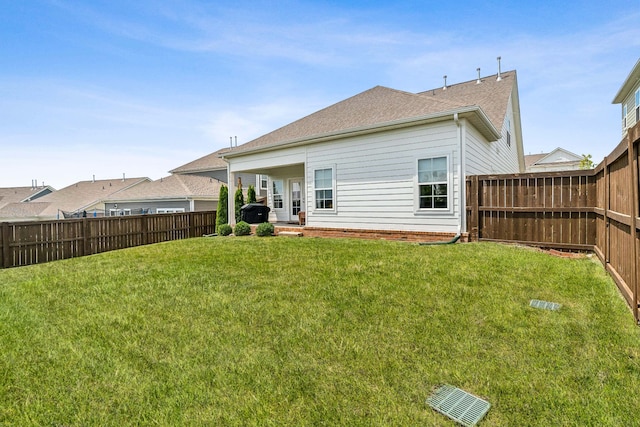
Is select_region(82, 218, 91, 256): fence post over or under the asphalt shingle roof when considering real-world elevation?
under

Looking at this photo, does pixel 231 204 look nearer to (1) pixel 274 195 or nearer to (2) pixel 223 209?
(2) pixel 223 209

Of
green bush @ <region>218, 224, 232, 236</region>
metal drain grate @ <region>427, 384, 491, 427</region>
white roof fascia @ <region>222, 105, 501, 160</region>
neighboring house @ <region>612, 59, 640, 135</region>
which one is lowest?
metal drain grate @ <region>427, 384, 491, 427</region>

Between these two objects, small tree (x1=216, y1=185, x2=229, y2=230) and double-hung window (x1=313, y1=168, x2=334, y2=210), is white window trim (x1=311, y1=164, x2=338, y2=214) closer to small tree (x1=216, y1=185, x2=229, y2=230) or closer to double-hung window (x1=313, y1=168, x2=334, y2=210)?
double-hung window (x1=313, y1=168, x2=334, y2=210)

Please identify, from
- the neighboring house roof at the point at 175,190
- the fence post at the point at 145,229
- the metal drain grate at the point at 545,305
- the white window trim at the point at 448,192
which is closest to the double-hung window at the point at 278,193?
the fence post at the point at 145,229

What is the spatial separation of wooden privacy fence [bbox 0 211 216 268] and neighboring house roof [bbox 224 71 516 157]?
355 centimetres

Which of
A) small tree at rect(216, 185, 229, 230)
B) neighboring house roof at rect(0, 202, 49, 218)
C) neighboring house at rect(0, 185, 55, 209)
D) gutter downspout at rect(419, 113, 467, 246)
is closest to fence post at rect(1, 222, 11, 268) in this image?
small tree at rect(216, 185, 229, 230)

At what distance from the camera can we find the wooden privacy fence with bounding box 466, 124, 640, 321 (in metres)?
3.55

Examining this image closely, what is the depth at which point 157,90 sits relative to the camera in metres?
11.9

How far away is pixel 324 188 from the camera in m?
10.5

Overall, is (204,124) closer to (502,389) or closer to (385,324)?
(385,324)

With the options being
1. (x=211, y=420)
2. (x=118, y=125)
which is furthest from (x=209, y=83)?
(x=211, y=420)

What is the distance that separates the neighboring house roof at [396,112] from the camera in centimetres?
841

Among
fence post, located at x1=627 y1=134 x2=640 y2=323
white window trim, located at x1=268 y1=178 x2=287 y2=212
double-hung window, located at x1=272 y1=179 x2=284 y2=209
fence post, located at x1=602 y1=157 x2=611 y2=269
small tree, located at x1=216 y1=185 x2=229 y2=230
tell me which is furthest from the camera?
double-hung window, located at x1=272 y1=179 x2=284 y2=209

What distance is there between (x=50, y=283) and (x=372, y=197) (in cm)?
735
